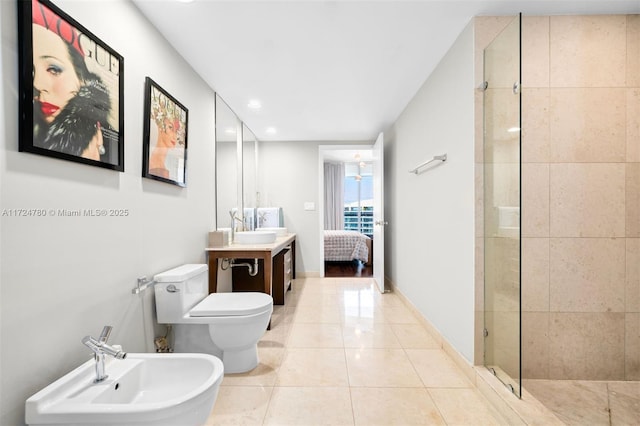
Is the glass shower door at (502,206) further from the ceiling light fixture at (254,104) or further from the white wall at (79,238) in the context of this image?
the ceiling light fixture at (254,104)

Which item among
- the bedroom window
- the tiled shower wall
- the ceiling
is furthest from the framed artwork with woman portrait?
the bedroom window

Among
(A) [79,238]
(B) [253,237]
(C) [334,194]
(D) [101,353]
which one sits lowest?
(D) [101,353]

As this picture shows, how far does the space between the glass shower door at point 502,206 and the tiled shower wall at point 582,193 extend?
9.3 inches

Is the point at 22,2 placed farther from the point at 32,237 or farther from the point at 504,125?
the point at 504,125

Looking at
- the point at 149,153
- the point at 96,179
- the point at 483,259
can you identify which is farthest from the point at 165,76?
the point at 483,259

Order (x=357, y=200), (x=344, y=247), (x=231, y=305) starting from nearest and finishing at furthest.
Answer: (x=231, y=305)
(x=344, y=247)
(x=357, y=200)

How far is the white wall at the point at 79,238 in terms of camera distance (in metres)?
0.97

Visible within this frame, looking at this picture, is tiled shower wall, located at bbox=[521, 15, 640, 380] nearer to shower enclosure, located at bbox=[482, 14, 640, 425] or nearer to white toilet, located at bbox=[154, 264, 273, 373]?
shower enclosure, located at bbox=[482, 14, 640, 425]

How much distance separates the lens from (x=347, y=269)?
17.7 ft

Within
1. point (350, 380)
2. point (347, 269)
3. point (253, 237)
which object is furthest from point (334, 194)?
point (350, 380)

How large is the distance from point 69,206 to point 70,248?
0.56ft

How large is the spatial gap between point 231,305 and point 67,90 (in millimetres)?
1423

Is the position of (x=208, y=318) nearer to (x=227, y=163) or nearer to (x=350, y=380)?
(x=350, y=380)

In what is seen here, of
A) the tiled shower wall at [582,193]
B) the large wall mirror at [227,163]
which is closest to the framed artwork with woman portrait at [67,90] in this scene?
the large wall mirror at [227,163]
